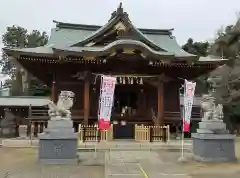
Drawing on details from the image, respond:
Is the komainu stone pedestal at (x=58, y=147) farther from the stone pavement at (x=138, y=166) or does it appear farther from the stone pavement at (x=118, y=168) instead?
the stone pavement at (x=138, y=166)

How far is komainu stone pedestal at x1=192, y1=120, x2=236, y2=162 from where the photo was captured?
449 inches

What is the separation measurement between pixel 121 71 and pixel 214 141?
29.8ft

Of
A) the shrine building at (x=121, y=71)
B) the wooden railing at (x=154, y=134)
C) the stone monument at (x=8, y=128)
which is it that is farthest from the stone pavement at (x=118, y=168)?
the stone monument at (x=8, y=128)

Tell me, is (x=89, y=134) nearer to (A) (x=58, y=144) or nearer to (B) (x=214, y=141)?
(A) (x=58, y=144)

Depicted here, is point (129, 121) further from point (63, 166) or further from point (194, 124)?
point (63, 166)

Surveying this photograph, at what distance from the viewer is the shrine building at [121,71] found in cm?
1784

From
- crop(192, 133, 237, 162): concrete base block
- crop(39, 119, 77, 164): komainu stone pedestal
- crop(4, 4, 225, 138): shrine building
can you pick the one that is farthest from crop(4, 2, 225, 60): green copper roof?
crop(192, 133, 237, 162): concrete base block

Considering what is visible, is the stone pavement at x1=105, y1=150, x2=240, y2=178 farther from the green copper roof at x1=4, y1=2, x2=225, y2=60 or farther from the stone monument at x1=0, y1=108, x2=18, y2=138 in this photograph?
the stone monument at x1=0, y1=108, x2=18, y2=138

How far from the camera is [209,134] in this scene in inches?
455

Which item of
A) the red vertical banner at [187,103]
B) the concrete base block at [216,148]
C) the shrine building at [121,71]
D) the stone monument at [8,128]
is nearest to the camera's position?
the concrete base block at [216,148]

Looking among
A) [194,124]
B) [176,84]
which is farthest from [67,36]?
[194,124]

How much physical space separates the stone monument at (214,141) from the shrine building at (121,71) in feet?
20.5

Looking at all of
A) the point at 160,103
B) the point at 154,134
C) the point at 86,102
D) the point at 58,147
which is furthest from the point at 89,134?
the point at 58,147

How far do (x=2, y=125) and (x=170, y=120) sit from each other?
1225cm
